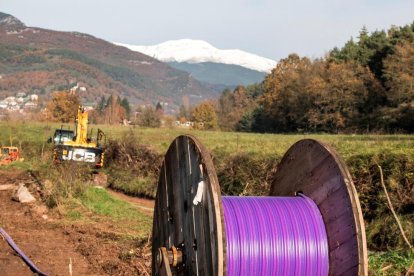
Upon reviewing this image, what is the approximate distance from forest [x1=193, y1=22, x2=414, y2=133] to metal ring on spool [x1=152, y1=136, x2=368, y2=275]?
3706 cm

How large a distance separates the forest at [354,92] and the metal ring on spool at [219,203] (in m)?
37.1

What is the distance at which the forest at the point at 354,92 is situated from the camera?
4241 cm

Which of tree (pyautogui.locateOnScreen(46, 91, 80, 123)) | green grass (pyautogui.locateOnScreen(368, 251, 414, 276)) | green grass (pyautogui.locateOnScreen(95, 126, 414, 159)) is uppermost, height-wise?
tree (pyautogui.locateOnScreen(46, 91, 80, 123))

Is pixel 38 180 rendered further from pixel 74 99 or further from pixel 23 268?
pixel 74 99

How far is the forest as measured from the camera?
42406 millimetres

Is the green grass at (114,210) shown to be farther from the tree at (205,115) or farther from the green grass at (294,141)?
the tree at (205,115)

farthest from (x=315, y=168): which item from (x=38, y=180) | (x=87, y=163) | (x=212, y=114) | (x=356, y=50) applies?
(x=212, y=114)

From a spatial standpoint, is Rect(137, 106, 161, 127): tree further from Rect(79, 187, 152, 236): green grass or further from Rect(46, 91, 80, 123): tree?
Rect(79, 187, 152, 236): green grass

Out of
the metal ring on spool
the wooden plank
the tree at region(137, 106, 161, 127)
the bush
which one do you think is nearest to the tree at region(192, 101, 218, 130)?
the tree at region(137, 106, 161, 127)

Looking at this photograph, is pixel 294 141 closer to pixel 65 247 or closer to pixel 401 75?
pixel 65 247

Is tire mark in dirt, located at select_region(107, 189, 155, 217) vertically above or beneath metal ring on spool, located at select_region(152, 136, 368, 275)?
beneath

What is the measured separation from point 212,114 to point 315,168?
10522 cm

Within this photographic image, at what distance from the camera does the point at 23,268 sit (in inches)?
340

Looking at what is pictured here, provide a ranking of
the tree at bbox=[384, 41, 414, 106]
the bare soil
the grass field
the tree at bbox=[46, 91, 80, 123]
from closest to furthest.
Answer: the grass field → the bare soil → the tree at bbox=[384, 41, 414, 106] → the tree at bbox=[46, 91, 80, 123]
